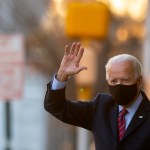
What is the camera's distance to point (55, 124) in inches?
945

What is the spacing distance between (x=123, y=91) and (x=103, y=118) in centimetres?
33

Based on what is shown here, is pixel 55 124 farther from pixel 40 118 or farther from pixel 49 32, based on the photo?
pixel 40 118

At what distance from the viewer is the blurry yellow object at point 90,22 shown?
1095 cm

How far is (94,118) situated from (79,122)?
0.12 meters

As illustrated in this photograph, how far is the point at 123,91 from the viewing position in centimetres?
496

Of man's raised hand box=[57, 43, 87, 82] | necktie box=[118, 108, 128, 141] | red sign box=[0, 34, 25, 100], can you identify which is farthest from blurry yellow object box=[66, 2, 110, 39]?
necktie box=[118, 108, 128, 141]

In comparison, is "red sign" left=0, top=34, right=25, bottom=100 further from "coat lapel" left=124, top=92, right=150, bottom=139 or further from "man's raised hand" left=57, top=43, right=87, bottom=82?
"coat lapel" left=124, top=92, right=150, bottom=139

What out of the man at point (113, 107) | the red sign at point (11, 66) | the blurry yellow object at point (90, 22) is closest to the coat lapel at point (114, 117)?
the man at point (113, 107)

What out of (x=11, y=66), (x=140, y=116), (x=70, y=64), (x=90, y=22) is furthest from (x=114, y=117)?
(x=90, y=22)

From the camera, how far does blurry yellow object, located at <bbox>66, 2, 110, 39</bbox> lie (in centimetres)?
1095

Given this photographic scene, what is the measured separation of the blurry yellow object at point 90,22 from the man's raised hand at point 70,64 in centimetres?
563

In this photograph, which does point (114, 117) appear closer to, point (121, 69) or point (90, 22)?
point (121, 69)

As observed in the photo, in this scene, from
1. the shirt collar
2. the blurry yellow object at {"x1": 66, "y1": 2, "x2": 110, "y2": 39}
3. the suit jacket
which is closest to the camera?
the suit jacket

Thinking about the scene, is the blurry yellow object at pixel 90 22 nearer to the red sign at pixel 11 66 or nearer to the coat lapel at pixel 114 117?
the red sign at pixel 11 66
